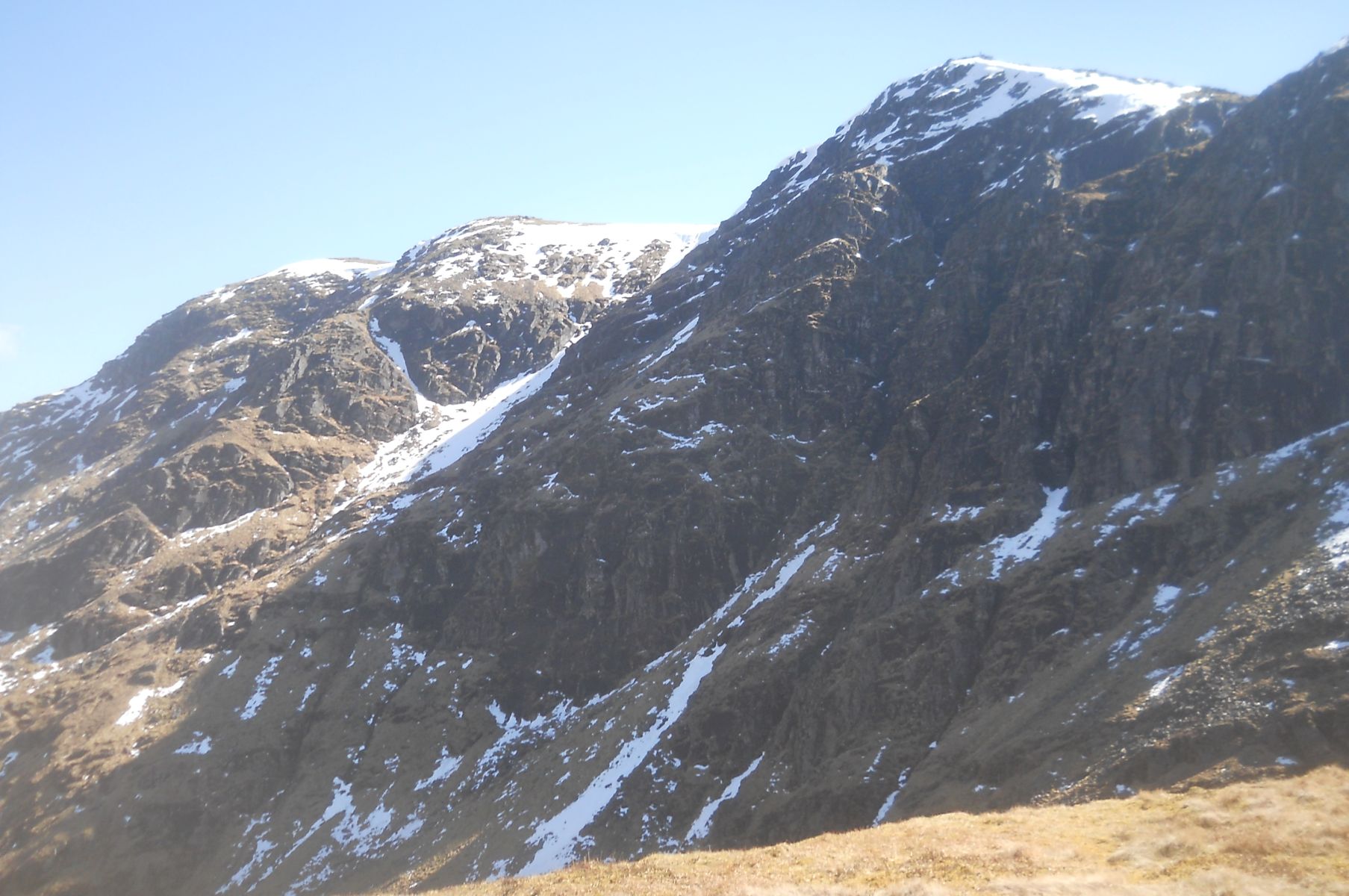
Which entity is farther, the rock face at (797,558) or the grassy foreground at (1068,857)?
the rock face at (797,558)

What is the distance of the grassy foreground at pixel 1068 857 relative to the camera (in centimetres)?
2420

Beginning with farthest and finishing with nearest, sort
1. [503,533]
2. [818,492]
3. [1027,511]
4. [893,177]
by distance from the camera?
1. [893,177]
2. [503,533]
3. [818,492]
4. [1027,511]

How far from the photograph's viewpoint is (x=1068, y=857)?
2719cm

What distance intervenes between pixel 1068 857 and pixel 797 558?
51.5 m

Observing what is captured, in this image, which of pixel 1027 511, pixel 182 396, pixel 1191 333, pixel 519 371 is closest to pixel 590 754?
pixel 1027 511

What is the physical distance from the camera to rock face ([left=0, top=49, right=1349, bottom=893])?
171 ft

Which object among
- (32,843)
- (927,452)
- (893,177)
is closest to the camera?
(32,843)

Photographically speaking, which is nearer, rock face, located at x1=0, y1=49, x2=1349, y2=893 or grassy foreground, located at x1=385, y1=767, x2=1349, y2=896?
grassy foreground, located at x1=385, y1=767, x2=1349, y2=896

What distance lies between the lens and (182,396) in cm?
15950

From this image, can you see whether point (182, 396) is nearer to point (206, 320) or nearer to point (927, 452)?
point (206, 320)

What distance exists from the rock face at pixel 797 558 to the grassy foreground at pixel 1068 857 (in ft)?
19.8

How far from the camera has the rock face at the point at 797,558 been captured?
2053 inches

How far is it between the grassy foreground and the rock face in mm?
6044

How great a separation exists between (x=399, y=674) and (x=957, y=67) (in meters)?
128
